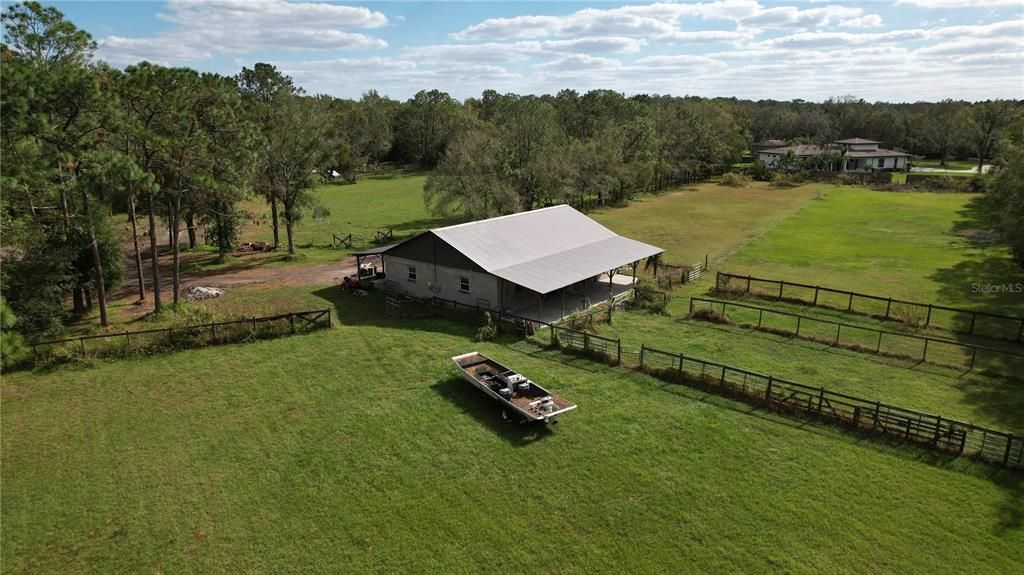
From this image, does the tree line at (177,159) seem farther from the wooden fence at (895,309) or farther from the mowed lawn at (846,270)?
the wooden fence at (895,309)

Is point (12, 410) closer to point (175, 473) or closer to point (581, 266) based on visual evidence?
point (175, 473)

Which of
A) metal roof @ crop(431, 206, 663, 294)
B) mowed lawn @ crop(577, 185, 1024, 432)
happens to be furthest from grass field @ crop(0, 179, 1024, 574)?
metal roof @ crop(431, 206, 663, 294)

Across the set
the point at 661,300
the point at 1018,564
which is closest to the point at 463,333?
the point at 661,300

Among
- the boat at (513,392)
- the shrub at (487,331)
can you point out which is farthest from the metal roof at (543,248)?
the boat at (513,392)

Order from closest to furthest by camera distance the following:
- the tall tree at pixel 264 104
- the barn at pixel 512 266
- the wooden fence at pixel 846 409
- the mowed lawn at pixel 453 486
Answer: the mowed lawn at pixel 453 486
the wooden fence at pixel 846 409
the barn at pixel 512 266
the tall tree at pixel 264 104

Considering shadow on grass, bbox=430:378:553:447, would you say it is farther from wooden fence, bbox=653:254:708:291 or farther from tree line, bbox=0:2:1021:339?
wooden fence, bbox=653:254:708:291

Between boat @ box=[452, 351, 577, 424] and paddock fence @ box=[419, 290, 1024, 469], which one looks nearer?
paddock fence @ box=[419, 290, 1024, 469]
